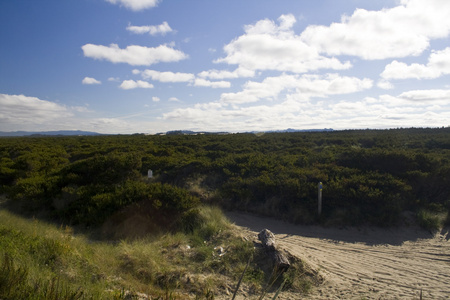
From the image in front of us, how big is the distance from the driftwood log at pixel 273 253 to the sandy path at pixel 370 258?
552 mm

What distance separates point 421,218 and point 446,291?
338cm

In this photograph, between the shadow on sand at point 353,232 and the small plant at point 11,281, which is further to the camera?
the shadow on sand at point 353,232

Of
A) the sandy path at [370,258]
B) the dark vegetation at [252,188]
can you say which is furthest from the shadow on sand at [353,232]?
the dark vegetation at [252,188]

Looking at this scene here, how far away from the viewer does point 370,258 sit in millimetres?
5836

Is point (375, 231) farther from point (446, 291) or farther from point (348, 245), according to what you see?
point (446, 291)

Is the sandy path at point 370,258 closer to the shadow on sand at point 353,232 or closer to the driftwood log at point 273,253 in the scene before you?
the shadow on sand at point 353,232

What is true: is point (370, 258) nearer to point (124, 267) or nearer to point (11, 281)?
point (124, 267)

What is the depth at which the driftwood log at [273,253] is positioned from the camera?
4.71 m

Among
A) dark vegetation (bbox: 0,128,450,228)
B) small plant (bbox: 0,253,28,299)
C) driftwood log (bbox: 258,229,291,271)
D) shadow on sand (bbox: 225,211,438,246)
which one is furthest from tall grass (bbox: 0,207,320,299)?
Result: shadow on sand (bbox: 225,211,438,246)

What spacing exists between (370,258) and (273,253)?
251 centimetres

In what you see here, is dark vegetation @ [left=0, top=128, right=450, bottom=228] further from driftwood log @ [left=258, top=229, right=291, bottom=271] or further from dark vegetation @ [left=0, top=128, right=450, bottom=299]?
driftwood log @ [left=258, top=229, right=291, bottom=271]

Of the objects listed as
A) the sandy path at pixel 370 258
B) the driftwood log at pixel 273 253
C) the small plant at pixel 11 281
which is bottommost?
the sandy path at pixel 370 258

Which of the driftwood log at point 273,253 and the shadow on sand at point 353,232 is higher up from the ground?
the driftwood log at point 273,253

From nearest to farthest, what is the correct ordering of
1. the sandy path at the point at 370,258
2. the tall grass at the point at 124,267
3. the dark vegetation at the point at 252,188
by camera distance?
the tall grass at the point at 124,267 → the sandy path at the point at 370,258 → the dark vegetation at the point at 252,188
